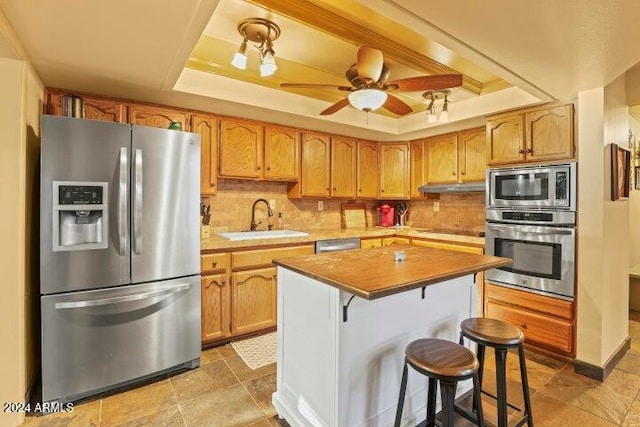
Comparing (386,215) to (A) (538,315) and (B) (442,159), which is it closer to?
(B) (442,159)

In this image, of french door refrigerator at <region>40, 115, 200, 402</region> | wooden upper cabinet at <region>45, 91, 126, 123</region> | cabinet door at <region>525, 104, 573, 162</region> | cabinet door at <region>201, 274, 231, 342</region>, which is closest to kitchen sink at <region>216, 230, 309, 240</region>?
cabinet door at <region>201, 274, 231, 342</region>

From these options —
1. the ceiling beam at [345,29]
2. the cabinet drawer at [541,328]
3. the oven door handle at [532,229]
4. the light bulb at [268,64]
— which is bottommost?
the cabinet drawer at [541,328]

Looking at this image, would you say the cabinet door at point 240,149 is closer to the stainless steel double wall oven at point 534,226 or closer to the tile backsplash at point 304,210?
the tile backsplash at point 304,210

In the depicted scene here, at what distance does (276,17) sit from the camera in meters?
2.05

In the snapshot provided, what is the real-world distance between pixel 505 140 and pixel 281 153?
2.25 meters

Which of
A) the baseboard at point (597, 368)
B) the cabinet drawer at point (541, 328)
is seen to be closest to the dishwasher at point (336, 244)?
the cabinet drawer at point (541, 328)

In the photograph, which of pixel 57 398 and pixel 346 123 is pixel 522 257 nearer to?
pixel 346 123

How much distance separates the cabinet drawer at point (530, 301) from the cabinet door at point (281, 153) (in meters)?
2.36

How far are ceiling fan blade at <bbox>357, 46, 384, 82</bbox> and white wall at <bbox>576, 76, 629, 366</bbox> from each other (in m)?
1.75

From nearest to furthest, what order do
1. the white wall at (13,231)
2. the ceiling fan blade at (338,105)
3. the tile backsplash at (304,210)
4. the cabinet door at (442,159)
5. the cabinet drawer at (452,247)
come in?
the white wall at (13,231), the ceiling fan blade at (338,105), the cabinet drawer at (452,247), the tile backsplash at (304,210), the cabinet door at (442,159)

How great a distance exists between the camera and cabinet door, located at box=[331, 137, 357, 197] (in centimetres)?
403

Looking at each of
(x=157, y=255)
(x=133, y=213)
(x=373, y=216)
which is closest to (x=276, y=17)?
(x=133, y=213)

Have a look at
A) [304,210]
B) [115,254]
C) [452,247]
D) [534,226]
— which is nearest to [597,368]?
[534,226]

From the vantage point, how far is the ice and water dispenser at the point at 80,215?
6.48ft
